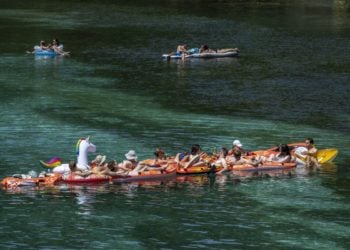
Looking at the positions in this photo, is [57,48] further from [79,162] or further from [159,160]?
[79,162]

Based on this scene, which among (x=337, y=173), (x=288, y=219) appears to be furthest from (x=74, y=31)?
(x=288, y=219)

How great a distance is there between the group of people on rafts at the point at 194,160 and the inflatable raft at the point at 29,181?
1.09 m

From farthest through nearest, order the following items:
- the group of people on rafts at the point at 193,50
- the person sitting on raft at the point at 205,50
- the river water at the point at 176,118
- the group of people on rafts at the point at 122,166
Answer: the person sitting on raft at the point at 205,50
the group of people on rafts at the point at 193,50
the group of people on rafts at the point at 122,166
the river water at the point at 176,118

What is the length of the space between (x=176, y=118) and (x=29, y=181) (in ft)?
66.0

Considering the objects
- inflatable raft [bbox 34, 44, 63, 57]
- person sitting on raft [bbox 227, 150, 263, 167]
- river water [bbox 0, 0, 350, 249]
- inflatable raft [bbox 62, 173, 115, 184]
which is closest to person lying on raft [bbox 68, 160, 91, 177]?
inflatable raft [bbox 62, 173, 115, 184]

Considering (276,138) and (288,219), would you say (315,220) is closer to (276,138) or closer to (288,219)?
(288,219)

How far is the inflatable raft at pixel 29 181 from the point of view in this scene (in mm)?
48500

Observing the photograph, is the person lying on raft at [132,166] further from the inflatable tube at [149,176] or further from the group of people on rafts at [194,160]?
the inflatable tube at [149,176]

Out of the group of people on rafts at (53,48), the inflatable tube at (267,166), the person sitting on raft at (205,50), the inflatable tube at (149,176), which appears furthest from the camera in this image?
the group of people on rafts at (53,48)

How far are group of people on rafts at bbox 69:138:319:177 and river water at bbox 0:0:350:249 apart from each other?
41.0 inches

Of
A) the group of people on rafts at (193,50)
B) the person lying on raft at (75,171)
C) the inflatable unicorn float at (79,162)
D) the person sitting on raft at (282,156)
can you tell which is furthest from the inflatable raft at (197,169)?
the group of people on rafts at (193,50)

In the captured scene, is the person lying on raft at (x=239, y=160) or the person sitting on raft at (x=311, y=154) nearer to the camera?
the person lying on raft at (x=239, y=160)

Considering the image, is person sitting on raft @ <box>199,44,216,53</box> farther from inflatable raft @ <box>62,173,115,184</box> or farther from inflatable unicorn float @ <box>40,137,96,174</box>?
inflatable raft @ <box>62,173,115,184</box>

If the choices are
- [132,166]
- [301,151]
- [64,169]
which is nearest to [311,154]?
[301,151]
